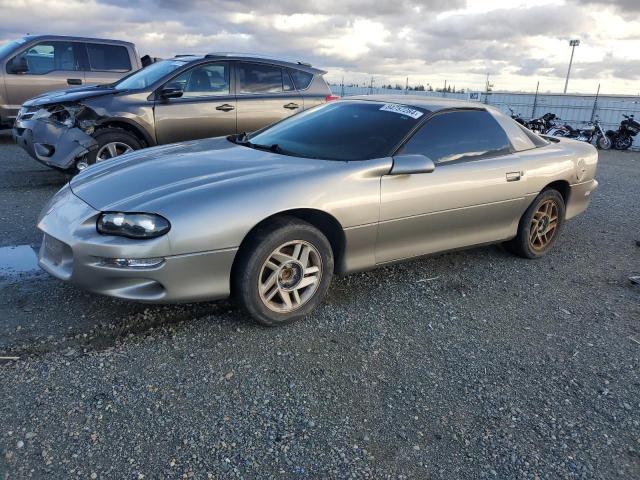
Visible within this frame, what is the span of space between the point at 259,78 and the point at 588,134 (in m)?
13.5

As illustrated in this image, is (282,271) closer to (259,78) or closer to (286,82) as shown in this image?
(259,78)

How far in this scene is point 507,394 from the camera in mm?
2676

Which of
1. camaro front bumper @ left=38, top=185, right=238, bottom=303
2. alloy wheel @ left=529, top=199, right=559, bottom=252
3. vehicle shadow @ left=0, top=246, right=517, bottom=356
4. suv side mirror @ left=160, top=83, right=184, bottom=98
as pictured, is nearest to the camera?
camaro front bumper @ left=38, top=185, right=238, bottom=303

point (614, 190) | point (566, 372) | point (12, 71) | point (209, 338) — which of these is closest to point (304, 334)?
point (209, 338)

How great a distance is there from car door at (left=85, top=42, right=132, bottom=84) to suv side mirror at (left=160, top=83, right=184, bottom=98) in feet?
13.9

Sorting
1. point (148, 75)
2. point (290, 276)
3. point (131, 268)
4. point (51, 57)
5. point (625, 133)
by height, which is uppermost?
point (51, 57)

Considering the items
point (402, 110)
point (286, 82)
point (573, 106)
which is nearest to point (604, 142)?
point (573, 106)

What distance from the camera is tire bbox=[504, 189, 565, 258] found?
4.50 metres

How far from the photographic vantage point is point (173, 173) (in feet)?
10.6

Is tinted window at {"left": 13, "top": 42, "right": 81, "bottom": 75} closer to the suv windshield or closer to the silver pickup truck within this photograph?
the silver pickup truck

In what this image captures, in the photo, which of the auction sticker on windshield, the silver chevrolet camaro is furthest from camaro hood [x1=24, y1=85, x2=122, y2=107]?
the auction sticker on windshield

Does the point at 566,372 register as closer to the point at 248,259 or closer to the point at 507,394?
the point at 507,394

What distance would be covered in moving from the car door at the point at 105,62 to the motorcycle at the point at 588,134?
12.8m

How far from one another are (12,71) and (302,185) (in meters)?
8.68
